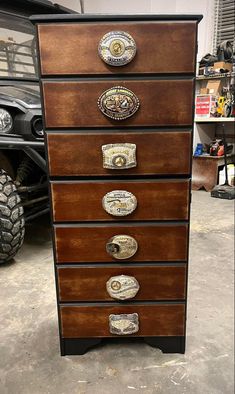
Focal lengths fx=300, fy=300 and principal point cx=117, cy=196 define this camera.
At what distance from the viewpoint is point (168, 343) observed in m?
1.15

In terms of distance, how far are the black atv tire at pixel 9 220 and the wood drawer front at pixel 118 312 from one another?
76cm

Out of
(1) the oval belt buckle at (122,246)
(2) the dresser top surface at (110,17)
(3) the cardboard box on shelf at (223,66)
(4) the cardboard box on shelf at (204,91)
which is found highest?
(3) the cardboard box on shelf at (223,66)

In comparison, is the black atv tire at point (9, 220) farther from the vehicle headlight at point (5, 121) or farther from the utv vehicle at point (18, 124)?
the vehicle headlight at point (5, 121)

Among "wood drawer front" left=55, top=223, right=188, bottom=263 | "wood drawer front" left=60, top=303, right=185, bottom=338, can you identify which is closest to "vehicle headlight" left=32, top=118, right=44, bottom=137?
"wood drawer front" left=55, top=223, right=188, bottom=263

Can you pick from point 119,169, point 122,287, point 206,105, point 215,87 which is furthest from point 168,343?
point 215,87

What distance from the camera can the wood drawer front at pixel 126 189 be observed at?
97 cm

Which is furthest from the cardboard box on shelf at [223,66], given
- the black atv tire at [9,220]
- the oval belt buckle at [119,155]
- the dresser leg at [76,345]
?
the dresser leg at [76,345]

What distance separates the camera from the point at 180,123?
912mm

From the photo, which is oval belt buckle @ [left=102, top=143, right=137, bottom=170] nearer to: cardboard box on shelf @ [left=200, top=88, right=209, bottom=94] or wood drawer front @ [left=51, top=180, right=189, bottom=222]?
wood drawer front @ [left=51, top=180, right=189, bottom=222]

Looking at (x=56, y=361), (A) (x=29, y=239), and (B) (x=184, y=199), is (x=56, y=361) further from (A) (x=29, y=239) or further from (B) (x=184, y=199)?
(A) (x=29, y=239)

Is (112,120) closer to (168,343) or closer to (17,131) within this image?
(168,343)

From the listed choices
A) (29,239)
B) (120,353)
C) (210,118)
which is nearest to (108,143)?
(120,353)

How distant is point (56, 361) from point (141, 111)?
0.94 meters

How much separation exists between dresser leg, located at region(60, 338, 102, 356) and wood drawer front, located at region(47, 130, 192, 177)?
65 cm
